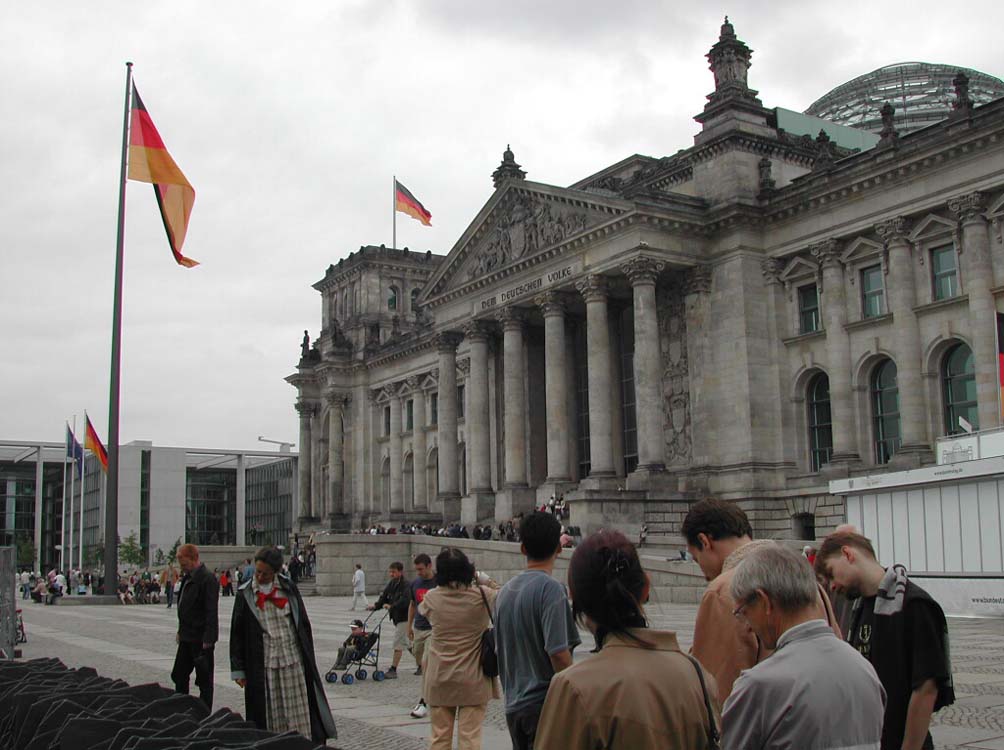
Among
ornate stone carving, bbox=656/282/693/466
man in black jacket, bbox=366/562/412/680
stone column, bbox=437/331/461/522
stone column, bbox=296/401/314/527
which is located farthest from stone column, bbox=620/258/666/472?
stone column, bbox=296/401/314/527

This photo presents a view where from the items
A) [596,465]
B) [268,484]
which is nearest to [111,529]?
[596,465]

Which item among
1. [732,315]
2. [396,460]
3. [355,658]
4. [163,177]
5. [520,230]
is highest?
[520,230]

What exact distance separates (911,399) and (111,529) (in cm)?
2694

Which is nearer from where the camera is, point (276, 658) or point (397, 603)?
point (276, 658)

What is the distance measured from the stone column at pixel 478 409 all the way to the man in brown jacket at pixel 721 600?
155 feet

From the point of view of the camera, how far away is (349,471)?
74.3 metres

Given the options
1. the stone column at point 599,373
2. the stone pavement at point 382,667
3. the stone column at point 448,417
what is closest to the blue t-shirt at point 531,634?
the stone pavement at point 382,667

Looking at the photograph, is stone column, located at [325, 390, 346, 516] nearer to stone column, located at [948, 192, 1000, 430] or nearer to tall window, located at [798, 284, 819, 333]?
tall window, located at [798, 284, 819, 333]

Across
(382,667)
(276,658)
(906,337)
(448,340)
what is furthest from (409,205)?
(276,658)

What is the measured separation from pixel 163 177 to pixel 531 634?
3029 cm

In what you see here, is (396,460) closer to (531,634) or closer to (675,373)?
(675,373)

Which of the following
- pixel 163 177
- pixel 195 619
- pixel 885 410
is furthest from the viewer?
pixel 885 410

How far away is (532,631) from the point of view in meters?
6.69

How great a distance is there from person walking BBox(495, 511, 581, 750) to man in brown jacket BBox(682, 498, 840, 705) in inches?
34.9
